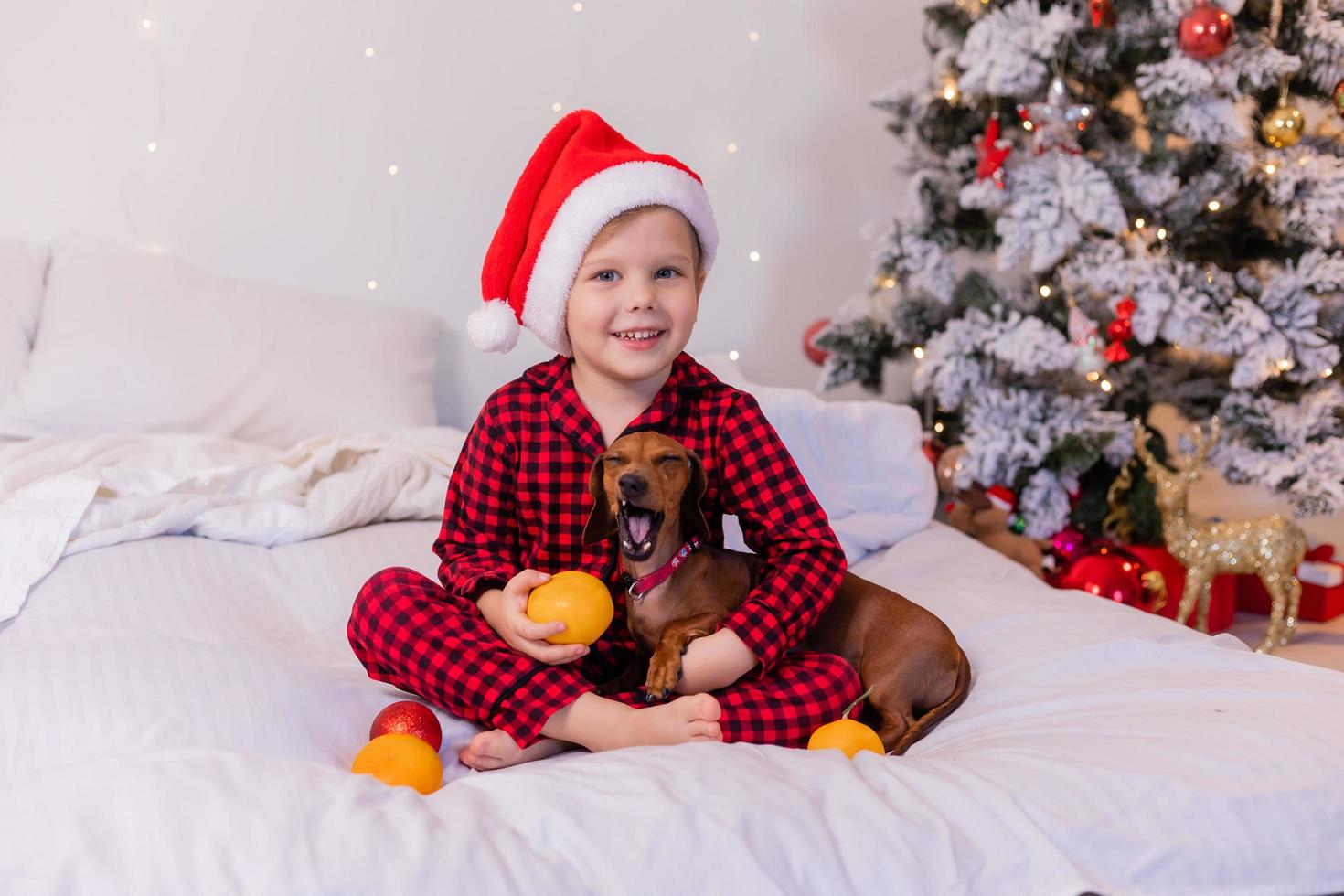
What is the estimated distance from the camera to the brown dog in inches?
46.2

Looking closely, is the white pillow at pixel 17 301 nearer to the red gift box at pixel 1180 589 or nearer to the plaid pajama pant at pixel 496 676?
the plaid pajama pant at pixel 496 676

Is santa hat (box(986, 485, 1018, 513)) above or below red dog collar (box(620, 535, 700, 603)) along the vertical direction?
below

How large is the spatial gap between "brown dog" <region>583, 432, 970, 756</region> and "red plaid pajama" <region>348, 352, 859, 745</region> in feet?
0.12

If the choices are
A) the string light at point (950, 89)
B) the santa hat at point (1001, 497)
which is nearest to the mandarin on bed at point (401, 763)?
the santa hat at point (1001, 497)

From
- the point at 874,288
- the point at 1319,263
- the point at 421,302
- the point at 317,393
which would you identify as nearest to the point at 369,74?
the point at 421,302

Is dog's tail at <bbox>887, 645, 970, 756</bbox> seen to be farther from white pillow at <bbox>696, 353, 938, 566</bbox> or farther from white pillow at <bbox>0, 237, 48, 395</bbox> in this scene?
white pillow at <bbox>0, 237, 48, 395</bbox>

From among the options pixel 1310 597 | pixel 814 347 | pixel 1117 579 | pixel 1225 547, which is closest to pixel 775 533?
pixel 1117 579

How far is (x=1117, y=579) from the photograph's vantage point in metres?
2.25

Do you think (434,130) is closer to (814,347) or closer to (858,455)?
(814,347)

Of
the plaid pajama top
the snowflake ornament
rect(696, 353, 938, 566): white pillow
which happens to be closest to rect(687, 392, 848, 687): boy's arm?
the plaid pajama top

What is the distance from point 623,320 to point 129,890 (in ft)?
2.44

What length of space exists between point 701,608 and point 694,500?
118 millimetres

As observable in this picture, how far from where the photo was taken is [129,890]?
0.77 m

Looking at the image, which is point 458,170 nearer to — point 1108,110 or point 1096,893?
point 1108,110
